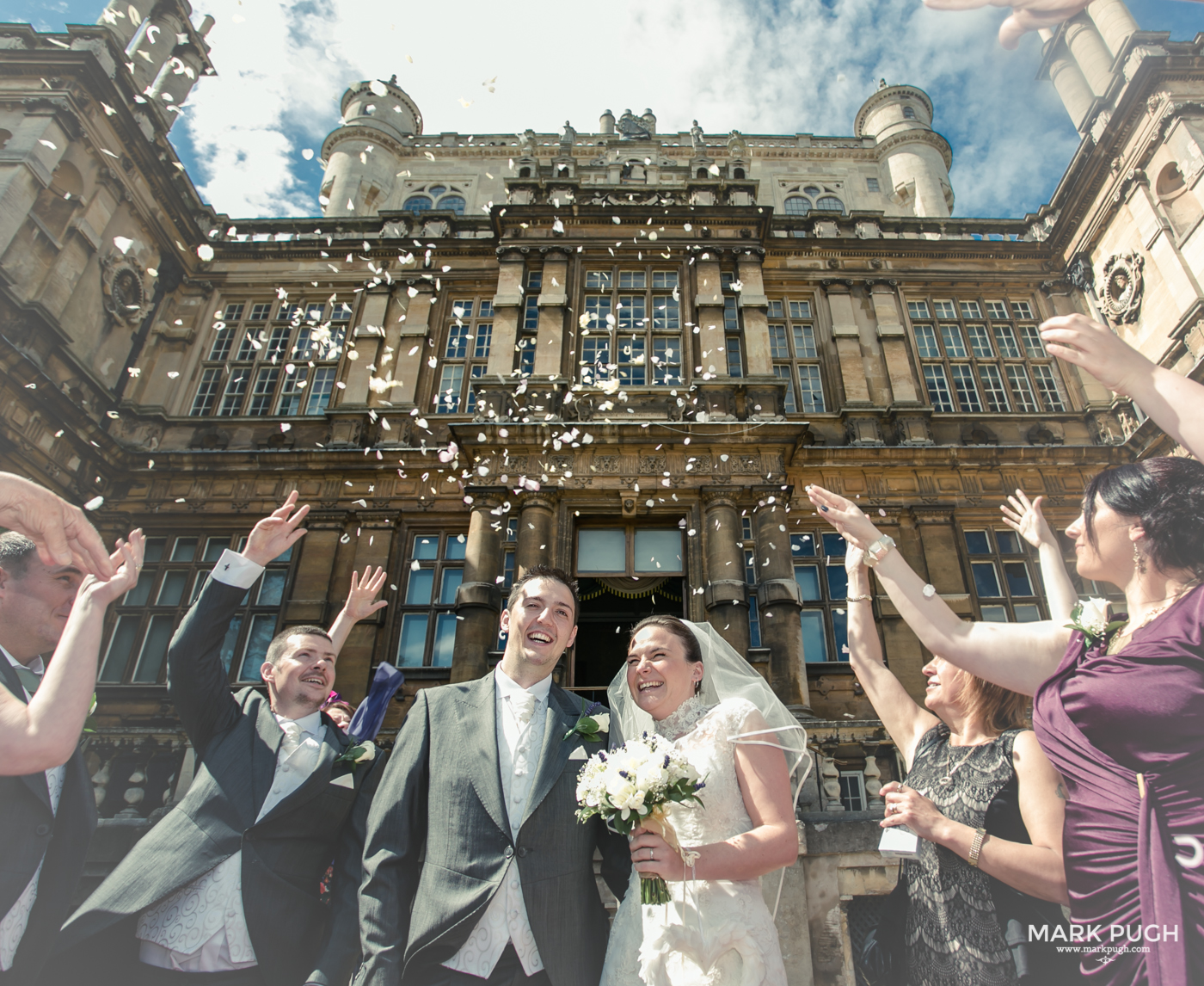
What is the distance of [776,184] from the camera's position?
2142 cm

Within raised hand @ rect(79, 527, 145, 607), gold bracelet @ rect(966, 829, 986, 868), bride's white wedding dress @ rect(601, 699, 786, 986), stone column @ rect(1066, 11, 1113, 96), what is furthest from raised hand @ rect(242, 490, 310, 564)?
stone column @ rect(1066, 11, 1113, 96)

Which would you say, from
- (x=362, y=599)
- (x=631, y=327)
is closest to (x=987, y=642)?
(x=362, y=599)

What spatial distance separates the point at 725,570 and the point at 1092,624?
8.05 meters

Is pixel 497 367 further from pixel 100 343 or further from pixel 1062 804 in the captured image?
pixel 1062 804

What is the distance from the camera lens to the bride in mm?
2936

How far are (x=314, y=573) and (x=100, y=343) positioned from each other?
22.6 feet

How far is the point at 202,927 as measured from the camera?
3.29m

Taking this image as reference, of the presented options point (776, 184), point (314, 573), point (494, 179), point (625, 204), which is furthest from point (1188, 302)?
point (494, 179)

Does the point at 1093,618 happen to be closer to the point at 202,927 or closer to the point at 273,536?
the point at 273,536

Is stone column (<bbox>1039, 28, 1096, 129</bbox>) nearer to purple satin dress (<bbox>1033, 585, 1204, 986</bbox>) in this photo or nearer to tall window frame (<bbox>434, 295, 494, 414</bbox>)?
tall window frame (<bbox>434, 295, 494, 414</bbox>)

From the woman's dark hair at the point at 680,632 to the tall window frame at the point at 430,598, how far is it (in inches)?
333

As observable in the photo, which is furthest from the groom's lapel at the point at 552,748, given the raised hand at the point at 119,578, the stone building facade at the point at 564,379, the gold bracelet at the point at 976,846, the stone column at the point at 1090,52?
the stone column at the point at 1090,52

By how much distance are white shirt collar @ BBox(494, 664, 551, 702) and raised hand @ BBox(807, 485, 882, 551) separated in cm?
180

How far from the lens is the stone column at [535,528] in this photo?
1102cm
